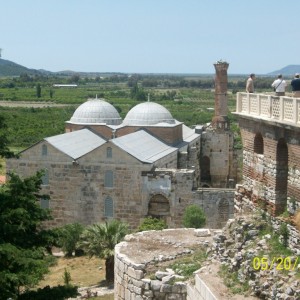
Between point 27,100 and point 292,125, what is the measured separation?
118m

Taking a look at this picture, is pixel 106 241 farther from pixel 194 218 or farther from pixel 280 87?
pixel 280 87

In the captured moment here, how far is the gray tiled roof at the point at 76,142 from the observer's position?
26500 mm

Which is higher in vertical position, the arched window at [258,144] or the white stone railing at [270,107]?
the white stone railing at [270,107]

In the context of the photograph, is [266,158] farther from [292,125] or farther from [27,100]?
[27,100]

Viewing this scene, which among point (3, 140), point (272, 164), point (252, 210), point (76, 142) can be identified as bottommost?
point (76, 142)

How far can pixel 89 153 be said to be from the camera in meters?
25.9

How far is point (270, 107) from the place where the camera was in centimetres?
1339

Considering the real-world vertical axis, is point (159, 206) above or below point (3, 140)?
below

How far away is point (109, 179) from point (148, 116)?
7.15 meters

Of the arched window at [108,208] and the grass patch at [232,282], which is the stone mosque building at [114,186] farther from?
the grass patch at [232,282]

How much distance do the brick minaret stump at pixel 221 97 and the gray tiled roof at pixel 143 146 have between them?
20.4ft

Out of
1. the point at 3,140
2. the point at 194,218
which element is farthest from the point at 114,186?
the point at 3,140

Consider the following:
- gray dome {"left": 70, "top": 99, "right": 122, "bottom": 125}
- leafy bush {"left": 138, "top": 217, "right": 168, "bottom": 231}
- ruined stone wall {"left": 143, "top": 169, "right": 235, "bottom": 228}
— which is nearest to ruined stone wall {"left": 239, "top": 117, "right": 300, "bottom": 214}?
leafy bush {"left": 138, "top": 217, "right": 168, "bottom": 231}

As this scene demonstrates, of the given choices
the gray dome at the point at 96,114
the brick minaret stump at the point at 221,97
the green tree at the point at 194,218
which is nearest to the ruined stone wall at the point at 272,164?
the green tree at the point at 194,218
